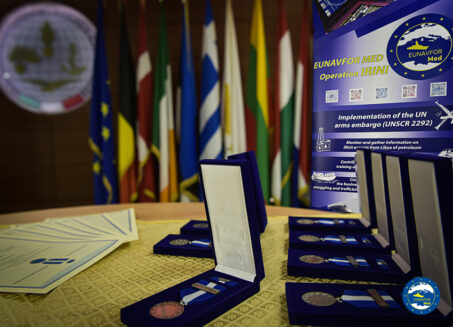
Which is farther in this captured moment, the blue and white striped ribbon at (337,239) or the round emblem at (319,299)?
the blue and white striped ribbon at (337,239)

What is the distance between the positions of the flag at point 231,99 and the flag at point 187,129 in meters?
0.30

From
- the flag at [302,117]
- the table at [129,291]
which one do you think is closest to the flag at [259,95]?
the flag at [302,117]

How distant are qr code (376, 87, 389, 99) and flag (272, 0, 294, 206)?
1269 millimetres

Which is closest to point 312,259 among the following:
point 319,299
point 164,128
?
point 319,299

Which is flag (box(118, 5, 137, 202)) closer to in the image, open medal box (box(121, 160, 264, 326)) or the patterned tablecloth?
the patterned tablecloth

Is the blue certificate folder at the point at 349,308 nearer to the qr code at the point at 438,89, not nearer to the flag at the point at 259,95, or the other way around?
the qr code at the point at 438,89

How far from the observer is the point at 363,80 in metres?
1.69

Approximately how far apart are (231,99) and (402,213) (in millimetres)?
2415

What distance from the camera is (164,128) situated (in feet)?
10.3

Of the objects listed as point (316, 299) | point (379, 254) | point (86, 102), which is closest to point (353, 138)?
point (379, 254)

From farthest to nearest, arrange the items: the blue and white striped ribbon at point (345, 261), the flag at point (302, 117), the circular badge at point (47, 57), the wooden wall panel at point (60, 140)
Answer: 1. the circular badge at point (47, 57)
2. the wooden wall panel at point (60, 140)
3. the flag at point (302, 117)
4. the blue and white striped ribbon at point (345, 261)

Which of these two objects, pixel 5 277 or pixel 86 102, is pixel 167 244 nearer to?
pixel 5 277

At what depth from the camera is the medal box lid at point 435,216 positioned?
1.89 feet

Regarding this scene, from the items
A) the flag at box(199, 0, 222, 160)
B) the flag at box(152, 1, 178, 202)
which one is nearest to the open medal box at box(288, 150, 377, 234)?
the flag at box(199, 0, 222, 160)
